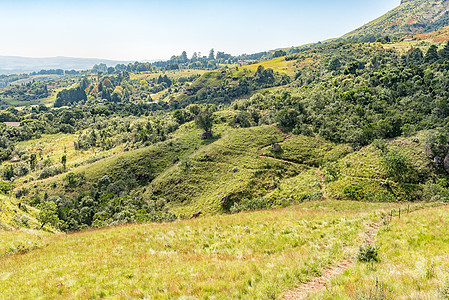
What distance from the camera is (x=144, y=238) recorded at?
19.6 m

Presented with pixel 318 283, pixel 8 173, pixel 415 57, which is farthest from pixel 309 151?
pixel 8 173

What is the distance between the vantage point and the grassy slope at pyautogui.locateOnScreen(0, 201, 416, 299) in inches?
443

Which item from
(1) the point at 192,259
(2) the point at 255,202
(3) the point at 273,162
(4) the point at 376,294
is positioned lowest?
(2) the point at 255,202

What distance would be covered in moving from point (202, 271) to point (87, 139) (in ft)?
499

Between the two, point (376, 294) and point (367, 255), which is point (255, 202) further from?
point (376, 294)

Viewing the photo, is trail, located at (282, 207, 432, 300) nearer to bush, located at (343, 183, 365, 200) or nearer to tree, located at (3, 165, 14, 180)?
bush, located at (343, 183, 365, 200)

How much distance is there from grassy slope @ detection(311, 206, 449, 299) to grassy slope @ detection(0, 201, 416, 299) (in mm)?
1995

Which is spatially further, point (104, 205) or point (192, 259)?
point (104, 205)

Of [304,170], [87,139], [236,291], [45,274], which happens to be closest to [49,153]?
[87,139]

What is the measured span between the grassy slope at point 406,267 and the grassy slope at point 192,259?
200 cm

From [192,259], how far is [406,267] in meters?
12.2

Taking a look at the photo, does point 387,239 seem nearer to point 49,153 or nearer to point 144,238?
point 144,238

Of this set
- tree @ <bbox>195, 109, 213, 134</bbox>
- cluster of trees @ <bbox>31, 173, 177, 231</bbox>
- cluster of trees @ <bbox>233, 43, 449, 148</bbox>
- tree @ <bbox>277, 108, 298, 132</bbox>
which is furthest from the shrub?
tree @ <bbox>195, 109, 213, 134</bbox>

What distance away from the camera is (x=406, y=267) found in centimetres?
1159
